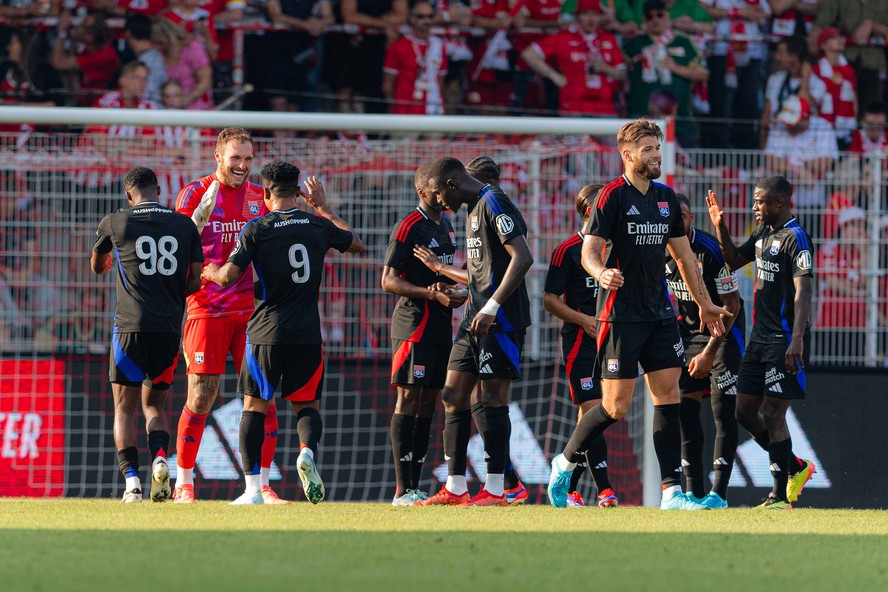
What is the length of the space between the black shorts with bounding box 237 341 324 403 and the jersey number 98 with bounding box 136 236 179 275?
0.78 metres

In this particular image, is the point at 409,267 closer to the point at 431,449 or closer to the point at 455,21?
the point at 431,449

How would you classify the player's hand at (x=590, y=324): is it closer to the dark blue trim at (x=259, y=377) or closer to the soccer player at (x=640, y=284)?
the soccer player at (x=640, y=284)

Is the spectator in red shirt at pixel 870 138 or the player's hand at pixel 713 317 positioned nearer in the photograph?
the player's hand at pixel 713 317

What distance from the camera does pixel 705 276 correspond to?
29.4 feet

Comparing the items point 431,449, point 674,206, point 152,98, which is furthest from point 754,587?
point 152,98

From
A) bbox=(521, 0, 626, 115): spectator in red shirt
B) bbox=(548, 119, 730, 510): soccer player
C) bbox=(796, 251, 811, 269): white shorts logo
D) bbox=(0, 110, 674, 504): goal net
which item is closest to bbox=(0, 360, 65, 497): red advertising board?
bbox=(0, 110, 674, 504): goal net

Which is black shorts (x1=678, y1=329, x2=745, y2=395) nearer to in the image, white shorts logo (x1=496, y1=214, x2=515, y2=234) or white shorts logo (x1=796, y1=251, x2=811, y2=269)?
white shorts logo (x1=796, y1=251, x2=811, y2=269)

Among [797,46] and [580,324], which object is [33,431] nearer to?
[580,324]

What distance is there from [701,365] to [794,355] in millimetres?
602

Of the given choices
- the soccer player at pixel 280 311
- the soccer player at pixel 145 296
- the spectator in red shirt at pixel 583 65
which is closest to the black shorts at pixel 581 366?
the soccer player at pixel 280 311

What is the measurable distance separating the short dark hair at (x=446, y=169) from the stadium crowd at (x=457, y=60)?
6.24 meters

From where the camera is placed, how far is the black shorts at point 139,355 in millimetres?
8375

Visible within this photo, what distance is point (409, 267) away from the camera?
882 centimetres

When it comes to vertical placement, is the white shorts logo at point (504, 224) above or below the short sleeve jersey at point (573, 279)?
above
